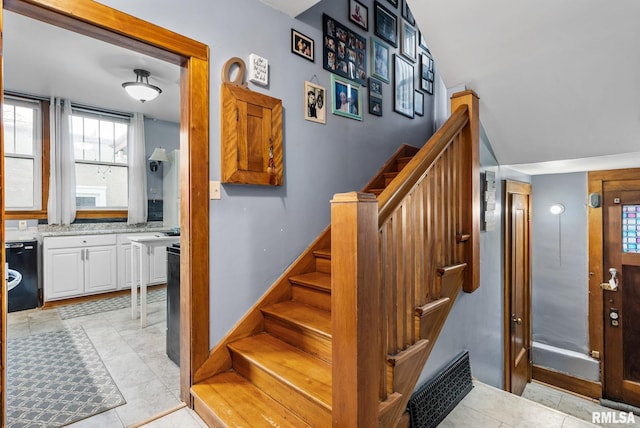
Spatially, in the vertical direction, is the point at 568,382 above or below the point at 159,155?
below

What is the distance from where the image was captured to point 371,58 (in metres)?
3.20

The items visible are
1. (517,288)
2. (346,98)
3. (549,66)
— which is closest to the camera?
(549,66)

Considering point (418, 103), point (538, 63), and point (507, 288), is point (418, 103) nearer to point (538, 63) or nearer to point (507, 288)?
point (538, 63)

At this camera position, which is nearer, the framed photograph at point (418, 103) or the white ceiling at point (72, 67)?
the white ceiling at point (72, 67)

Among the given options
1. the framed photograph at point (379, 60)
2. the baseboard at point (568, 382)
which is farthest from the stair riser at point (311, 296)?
the baseboard at point (568, 382)

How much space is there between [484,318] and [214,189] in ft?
8.13

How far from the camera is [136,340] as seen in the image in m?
2.91

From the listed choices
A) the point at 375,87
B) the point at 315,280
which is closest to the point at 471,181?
the point at 315,280

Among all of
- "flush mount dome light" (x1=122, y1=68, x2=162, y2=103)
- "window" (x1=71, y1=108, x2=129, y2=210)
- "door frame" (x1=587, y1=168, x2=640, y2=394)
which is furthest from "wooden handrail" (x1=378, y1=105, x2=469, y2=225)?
"window" (x1=71, y1=108, x2=129, y2=210)

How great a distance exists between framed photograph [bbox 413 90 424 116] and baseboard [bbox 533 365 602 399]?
132 inches

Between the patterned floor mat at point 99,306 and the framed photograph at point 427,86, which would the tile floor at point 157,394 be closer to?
the patterned floor mat at point 99,306

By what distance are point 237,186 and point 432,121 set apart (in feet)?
10.3

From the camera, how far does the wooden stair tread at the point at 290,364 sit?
4.91 feet

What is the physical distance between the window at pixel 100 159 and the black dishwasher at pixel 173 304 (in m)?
3.31
